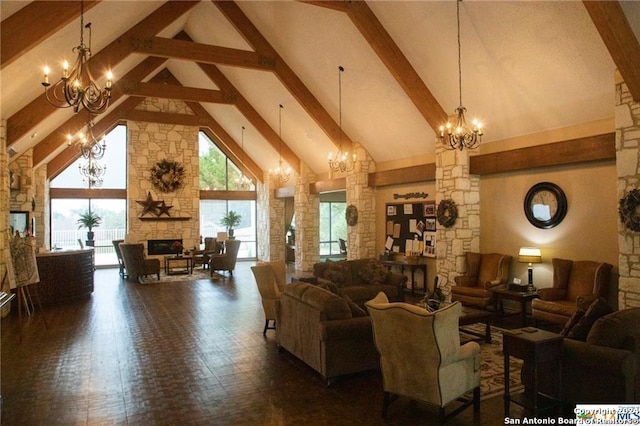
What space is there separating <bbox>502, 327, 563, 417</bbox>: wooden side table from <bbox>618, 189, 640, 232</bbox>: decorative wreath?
2.48 meters

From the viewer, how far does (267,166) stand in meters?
15.1

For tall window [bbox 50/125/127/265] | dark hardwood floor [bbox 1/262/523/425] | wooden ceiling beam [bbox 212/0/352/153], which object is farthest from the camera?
tall window [bbox 50/125/127/265]

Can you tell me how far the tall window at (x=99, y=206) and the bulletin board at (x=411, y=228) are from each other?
30.4 feet

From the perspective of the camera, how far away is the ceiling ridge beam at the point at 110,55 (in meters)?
7.36

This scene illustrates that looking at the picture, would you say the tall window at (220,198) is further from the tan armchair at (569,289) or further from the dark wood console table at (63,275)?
the tan armchair at (569,289)

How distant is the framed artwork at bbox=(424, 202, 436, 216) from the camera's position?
8.98 metres

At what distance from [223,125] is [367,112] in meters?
7.22

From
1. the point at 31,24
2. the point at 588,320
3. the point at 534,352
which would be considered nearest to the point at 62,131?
the point at 31,24

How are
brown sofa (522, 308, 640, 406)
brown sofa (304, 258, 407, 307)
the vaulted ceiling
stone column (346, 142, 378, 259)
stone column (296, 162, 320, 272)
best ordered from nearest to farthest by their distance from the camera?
1. brown sofa (522, 308, 640, 406)
2. the vaulted ceiling
3. brown sofa (304, 258, 407, 307)
4. stone column (346, 142, 378, 259)
5. stone column (296, 162, 320, 272)

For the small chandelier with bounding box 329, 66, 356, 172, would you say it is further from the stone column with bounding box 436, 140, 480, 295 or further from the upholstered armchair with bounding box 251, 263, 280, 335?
the upholstered armchair with bounding box 251, 263, 280, 335

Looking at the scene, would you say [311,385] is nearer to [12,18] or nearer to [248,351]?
[248,351]

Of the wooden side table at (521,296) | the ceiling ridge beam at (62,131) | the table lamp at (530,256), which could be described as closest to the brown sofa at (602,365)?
the wooden side table at (521,296)

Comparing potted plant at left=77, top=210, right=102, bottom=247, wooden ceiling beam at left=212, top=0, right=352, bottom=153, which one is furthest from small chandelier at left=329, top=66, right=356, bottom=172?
potted plant at left=77, top=210, right=102, bottom=247

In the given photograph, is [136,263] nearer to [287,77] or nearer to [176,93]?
[176,93]
